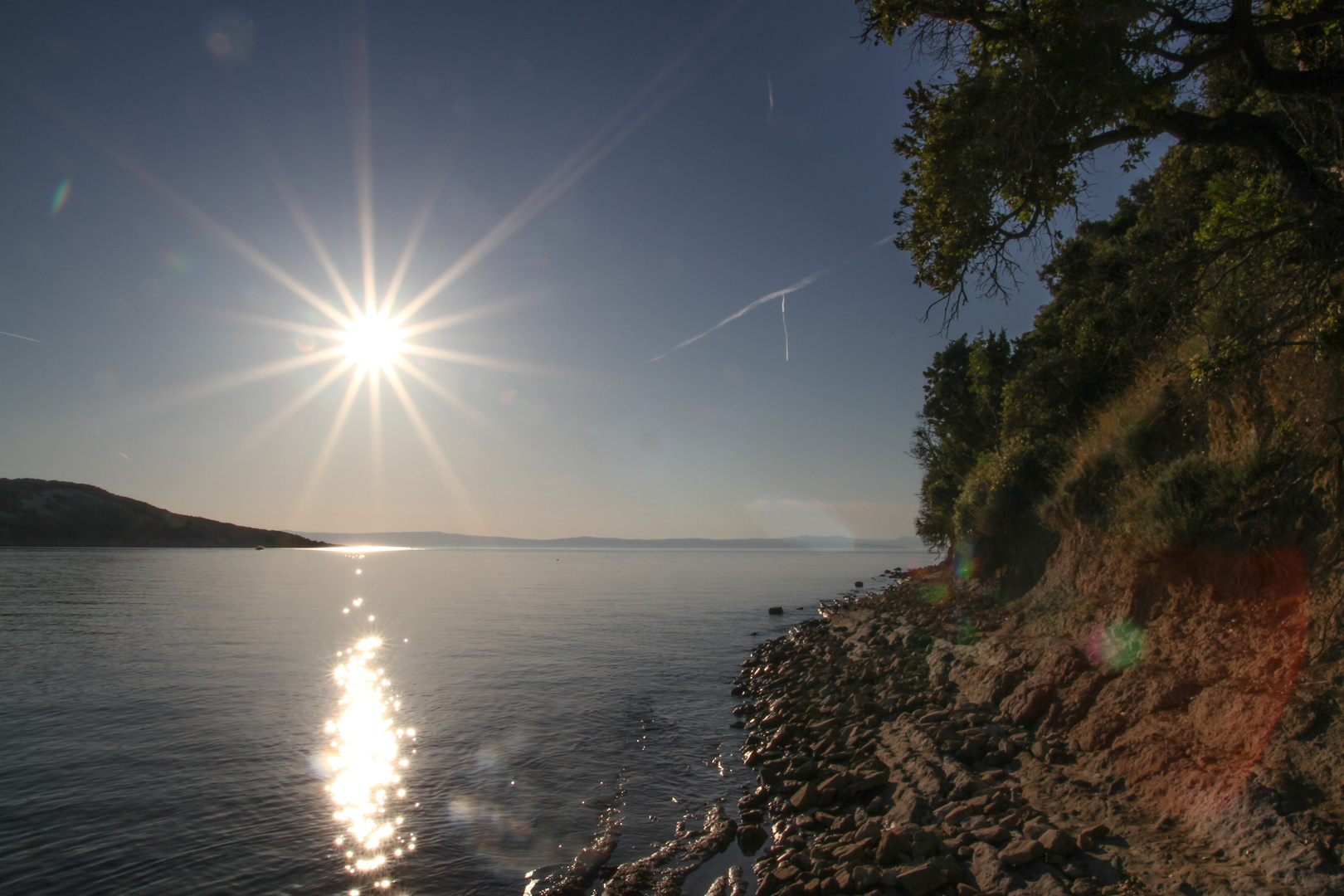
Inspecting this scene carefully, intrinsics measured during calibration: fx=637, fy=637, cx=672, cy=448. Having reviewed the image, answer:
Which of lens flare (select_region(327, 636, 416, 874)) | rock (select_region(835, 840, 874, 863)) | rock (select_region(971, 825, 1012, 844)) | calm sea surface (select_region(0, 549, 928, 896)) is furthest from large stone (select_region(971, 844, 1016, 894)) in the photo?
lens flare (select_region(327, 636, 416, 874))

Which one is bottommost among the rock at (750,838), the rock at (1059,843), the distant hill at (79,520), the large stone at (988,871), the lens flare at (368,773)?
the lens flare at (368,773)

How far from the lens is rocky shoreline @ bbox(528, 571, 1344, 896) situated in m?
6.13

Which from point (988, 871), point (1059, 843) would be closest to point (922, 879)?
point (988, 871)

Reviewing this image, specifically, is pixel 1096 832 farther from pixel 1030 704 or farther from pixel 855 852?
pixel 1030 704

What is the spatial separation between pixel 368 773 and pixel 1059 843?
12213mm

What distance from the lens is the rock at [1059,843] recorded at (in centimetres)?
678

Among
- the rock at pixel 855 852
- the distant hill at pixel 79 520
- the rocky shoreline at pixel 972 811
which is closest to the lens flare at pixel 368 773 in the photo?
the rocky shoreline at pixel 972 811

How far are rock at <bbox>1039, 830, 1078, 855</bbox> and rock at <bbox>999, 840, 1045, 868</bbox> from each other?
0.07 metres

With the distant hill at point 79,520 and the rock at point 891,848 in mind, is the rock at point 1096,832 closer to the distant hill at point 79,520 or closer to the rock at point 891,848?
the rock at point 891,848

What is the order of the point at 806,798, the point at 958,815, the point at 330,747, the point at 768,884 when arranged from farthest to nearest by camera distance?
the point at 330,747 → the point at 806,798 → the point at 958,815 → the point at 768,884

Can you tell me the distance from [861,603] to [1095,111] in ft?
115

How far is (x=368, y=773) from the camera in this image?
12.9 m

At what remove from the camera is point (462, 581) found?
81500mm

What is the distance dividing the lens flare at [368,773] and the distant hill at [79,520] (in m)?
164
